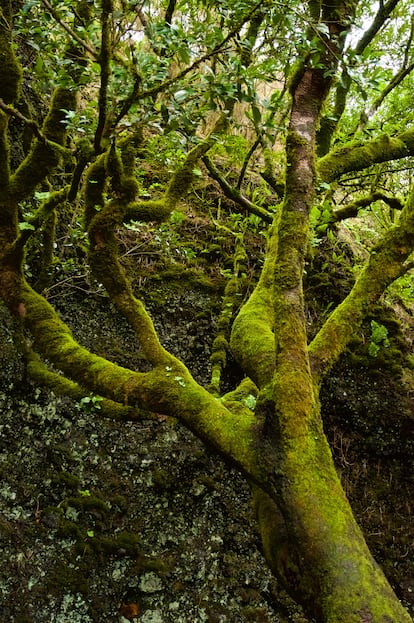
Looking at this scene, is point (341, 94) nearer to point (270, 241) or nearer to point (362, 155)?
point (362, 155)

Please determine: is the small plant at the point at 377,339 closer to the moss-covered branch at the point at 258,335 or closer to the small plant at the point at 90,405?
the moss-covered branch at the point at 258,335

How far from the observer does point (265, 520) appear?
89.4 inches

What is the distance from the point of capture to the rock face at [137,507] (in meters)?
3.59

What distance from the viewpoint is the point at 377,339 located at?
541cm

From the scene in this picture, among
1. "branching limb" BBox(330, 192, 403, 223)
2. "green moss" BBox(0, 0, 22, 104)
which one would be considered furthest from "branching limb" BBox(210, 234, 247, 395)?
"green moss" BBox(0, 0, 22, 104)

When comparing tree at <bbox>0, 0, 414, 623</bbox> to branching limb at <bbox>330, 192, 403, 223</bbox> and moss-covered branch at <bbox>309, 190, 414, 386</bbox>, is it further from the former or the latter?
branching limb at <bbox>330, 192, 403, 223</bbox>

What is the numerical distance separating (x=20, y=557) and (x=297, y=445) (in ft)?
9.00

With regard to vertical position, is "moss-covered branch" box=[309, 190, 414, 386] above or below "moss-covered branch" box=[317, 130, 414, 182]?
below

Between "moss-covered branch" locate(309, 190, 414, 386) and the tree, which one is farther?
"moss-covered branch" locate(309, 190, 414, 386)

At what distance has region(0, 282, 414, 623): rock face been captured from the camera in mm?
3593

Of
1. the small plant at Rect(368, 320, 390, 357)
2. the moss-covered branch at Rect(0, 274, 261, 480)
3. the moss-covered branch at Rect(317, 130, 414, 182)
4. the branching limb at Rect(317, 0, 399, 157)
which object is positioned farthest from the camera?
the small plant at Rect(368, 320, 390, 357)

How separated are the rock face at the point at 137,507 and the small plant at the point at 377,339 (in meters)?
0.72

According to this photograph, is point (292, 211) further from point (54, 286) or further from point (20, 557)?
point (20, 557)

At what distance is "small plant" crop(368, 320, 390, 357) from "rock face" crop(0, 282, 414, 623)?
72 centimetres
